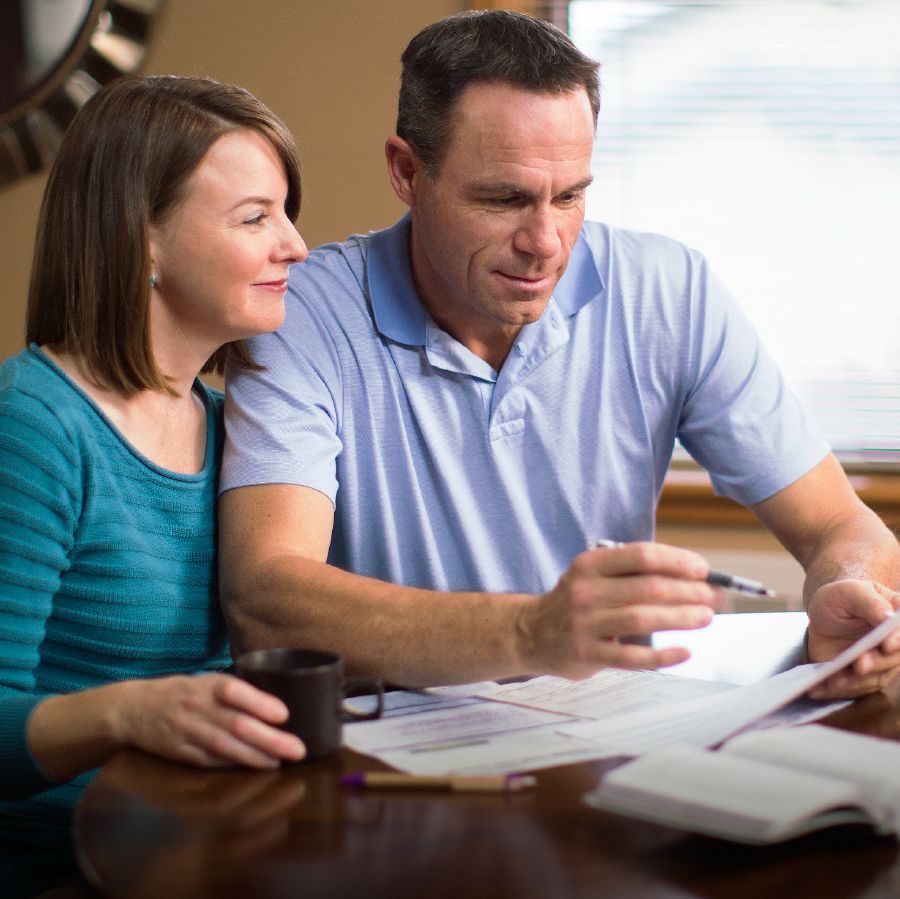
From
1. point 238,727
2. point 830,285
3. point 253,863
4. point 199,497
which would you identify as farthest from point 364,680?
point 830,285

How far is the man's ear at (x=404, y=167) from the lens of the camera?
5.51ft

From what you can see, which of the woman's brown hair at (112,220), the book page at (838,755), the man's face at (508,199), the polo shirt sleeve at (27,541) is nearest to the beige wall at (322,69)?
the man's face at (508,199)

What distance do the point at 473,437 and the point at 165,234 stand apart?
1.62ft

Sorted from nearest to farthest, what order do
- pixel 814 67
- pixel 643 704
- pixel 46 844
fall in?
pixel 643 704, pixel 46 844, pixel 814 67

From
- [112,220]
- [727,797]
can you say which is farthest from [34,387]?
[727,797]

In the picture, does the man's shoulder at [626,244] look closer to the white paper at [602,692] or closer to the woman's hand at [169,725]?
the white paper at [602,692]

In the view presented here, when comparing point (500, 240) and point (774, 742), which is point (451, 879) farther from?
point (500, 240)

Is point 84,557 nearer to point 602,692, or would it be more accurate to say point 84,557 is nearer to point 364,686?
point 364,686

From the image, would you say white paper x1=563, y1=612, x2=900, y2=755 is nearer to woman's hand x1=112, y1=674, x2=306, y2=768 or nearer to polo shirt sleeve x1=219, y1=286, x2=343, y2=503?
woman's hand x1=112, y1=674, x2=306, y2=768

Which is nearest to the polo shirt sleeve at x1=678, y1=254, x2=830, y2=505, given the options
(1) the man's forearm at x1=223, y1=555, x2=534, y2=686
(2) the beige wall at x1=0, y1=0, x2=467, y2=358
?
(1) the man's forearm at x1=223, y1=555, x2=534, y2=686

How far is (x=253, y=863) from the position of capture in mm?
762

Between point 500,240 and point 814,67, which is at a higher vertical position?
point 814,67

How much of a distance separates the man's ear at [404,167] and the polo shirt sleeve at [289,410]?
0.78ft

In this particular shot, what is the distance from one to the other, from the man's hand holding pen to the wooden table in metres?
0.12
